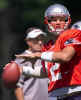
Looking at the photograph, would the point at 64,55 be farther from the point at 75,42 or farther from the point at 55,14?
the point at 55,14

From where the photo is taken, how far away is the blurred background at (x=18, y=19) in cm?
1553

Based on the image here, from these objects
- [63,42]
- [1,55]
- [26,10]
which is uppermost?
[63,42]

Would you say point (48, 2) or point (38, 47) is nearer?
point (38, 47)

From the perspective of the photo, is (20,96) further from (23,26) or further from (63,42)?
(23,26)

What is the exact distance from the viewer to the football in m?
7.30

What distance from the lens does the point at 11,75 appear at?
732cm

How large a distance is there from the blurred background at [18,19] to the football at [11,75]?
7398 mm

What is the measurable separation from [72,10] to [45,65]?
26.5 ft

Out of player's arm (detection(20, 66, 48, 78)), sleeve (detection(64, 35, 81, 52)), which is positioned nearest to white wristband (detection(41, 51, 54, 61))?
sleeve (detection(64, 35, 81, 52))

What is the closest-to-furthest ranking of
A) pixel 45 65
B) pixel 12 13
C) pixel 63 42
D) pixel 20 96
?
pixel 63 42 < pixel 45 65 < pixel 20 96 < pixel 12 13

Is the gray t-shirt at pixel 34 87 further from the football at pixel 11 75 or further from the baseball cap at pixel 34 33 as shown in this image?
the football at pixel 11 75

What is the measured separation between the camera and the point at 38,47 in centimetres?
929

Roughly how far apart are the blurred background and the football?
7398mm

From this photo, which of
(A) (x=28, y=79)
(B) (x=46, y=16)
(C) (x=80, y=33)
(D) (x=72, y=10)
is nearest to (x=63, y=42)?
(C) (x=80, y=33)
